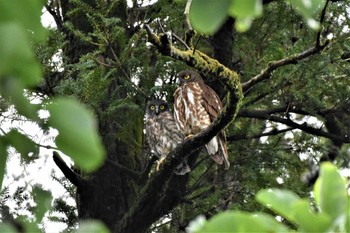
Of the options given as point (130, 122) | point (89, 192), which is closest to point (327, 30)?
point (130, 122)

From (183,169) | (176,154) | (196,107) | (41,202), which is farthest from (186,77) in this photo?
(41,202)

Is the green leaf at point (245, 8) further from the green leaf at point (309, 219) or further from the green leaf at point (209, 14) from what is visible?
the green leaf at point (309, 219)

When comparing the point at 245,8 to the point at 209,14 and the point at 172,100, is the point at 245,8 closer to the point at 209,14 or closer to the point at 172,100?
the point at 209,14

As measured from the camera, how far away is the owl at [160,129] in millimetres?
5828

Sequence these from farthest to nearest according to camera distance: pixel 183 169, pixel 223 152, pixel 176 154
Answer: pixel 223 152 → pixel 183 169 → pixel 176 154

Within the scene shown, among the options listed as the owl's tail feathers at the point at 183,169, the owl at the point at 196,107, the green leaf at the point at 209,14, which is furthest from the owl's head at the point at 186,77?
the green leaf at the point at 209,14

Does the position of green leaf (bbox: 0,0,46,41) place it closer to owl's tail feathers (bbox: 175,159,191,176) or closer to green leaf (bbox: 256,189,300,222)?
green leaf (bbox: 256,189,300,222)

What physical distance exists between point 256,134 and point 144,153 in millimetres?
872

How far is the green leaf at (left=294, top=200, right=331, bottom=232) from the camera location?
0.88 metres

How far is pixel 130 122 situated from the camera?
18.3 feet

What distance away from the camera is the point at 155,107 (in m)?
5.89

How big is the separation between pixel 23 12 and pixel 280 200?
1.21ft

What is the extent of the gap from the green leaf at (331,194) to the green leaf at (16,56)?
354 mm

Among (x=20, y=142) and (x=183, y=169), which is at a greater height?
(x=183, y=169)
